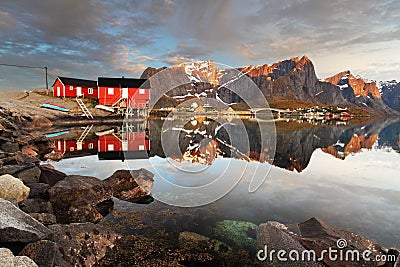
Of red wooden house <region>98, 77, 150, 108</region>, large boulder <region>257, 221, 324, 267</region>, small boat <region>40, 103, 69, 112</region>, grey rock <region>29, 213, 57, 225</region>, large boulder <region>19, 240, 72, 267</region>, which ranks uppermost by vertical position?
red wooden house <region>98, 77, 150, 108</region>

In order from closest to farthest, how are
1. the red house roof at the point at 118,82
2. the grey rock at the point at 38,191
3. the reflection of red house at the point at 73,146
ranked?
the grey rock at the point at 38,191 < the reflection of red house at the point at 73,146 < the red house roof at the point at 118,82

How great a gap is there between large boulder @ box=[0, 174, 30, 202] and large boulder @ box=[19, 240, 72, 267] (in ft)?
12.9

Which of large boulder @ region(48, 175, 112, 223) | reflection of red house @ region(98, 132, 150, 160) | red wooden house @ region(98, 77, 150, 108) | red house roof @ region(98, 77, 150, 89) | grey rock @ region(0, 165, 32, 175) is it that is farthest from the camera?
red house roof @ region(98, 77, 150, 89)

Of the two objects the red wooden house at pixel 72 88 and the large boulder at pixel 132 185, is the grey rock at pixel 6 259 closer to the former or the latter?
the large boulder at pixel 132 185

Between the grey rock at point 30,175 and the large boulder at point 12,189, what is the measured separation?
214cm

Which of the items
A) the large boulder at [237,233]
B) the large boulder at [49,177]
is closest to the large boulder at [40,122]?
the large boulder at [49,177]

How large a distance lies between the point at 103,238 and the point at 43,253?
94.9 inches

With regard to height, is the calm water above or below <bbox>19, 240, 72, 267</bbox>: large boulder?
below

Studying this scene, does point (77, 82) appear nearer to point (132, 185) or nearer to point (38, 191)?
point (132, 185)

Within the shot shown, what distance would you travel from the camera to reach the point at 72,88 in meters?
69.8

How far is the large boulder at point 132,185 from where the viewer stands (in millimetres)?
11297

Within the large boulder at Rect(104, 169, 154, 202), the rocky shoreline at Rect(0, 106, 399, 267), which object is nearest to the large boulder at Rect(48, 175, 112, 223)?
the rocky shoreline at Rect(0, 106, 399, 267)

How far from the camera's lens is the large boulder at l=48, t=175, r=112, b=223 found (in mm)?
8800

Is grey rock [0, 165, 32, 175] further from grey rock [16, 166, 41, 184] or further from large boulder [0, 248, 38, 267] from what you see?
large boulder [0, 248, 38, 267]
